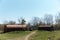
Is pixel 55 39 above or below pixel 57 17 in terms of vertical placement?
below

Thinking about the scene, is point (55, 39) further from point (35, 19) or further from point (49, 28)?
point (35, 19)

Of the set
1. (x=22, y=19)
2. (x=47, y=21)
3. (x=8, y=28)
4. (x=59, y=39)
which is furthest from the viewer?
(x=47, y=21)

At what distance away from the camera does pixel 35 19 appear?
15050 centimetres

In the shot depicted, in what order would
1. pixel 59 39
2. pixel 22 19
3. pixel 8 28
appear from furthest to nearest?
pixel 22 19
pixel 8 28
pixel 59 39

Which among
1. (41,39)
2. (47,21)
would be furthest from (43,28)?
(47,21)

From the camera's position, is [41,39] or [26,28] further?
[26,28]

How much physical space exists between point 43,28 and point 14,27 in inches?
606

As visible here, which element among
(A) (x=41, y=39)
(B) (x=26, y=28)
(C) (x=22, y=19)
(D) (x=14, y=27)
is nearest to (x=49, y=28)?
(B) (x=26, y=28)

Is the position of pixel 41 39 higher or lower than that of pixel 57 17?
lower

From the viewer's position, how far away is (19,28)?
93938mm

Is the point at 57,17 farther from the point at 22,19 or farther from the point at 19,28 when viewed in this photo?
the point at 19,28

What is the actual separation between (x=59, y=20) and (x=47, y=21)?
20.7 meters

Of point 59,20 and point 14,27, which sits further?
point 59,20

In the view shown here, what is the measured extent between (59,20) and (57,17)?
2783 mm
